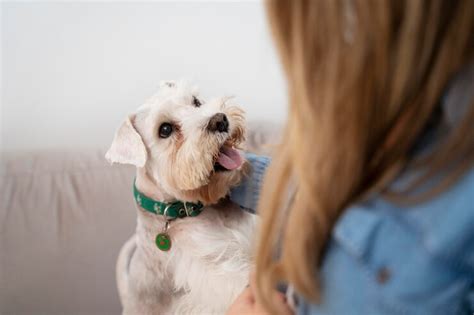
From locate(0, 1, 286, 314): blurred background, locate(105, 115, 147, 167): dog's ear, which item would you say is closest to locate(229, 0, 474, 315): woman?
locate(105, 115, 147, 167): dog's ear

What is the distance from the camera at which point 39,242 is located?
1.37m

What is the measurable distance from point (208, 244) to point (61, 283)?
0.57 metres

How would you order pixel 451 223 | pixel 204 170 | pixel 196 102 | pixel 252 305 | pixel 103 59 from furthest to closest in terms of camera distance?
pixel 103 59 < pixel 196 102 < pixel 204 170 < pixel 252 305 < pixel 451 223

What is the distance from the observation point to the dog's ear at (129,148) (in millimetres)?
1044

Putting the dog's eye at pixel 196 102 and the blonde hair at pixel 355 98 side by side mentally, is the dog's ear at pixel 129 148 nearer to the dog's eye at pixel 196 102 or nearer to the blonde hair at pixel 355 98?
the dog's eye at pixel 196 102

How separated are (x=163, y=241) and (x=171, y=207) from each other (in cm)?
8

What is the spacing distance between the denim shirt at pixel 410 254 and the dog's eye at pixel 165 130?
537mm

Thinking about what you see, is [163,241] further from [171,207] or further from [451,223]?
[451,223]

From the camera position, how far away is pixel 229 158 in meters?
1.05

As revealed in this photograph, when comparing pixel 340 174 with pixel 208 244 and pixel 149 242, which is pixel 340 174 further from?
pixel 149 242

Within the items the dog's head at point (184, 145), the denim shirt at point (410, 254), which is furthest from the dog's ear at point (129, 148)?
the denim shirt at point (410, 254)

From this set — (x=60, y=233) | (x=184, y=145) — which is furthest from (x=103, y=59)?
(x=184, y=145)

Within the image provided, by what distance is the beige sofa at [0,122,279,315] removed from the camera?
4.50 feet

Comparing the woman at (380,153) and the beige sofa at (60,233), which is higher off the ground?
the woman at (380,153)
